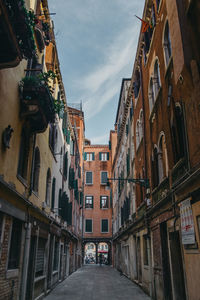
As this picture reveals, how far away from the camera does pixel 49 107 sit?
9.37 meters

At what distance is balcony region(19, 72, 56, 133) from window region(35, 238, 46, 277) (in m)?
5.62

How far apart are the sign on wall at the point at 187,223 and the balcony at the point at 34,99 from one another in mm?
5136

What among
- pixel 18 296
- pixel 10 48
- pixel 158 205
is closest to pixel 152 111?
pixel 158 205

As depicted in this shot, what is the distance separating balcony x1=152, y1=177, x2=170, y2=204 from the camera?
368 inches

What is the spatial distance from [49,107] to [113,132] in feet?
99.6

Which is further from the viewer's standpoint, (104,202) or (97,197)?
(97,197)

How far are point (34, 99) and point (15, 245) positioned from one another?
15.0 ft

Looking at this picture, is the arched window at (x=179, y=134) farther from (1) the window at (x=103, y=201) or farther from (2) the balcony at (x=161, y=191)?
(1) the window at (x=103, y=201)

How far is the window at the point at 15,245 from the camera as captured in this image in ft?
27.2

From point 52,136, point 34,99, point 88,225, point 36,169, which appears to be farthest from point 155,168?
point 88,225

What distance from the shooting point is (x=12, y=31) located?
18.1 feet

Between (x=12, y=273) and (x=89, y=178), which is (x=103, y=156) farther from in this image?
(x=12, y=273)

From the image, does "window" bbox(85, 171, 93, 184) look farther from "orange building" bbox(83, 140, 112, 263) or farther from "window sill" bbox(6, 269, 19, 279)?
"window sill" bbox(6, 269, 19, 279)

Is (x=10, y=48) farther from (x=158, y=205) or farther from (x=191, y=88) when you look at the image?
(x=158, y=205)
